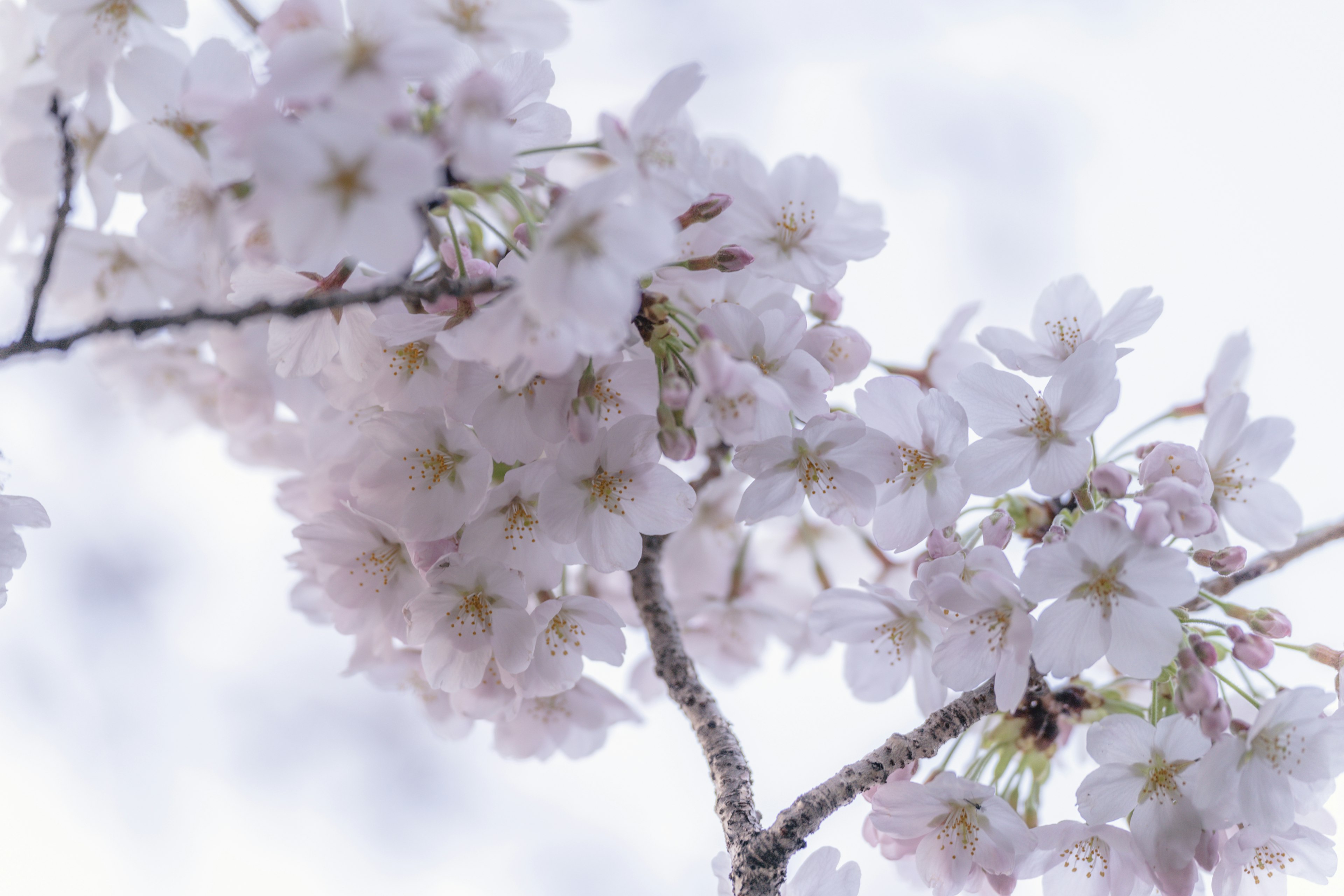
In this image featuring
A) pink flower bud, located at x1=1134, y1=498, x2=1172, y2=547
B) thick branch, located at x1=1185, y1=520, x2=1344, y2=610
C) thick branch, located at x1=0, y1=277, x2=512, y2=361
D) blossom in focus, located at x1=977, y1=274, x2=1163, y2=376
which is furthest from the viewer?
thick branch, located at x1=1185, y1=520, x2=1344, y2=610

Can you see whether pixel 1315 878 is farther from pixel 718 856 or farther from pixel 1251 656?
pixel 718 856

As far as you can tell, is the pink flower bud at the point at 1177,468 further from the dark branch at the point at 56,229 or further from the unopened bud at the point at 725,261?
the dark branch at the point at 56,229

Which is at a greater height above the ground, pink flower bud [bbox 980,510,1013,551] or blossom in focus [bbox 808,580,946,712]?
pink flower bud [bbox 980,510,1013,551]

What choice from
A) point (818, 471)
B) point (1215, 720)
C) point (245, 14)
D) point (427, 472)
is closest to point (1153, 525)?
point (1215, 720)

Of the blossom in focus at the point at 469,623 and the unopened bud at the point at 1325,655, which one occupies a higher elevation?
the unopened bud at the point at 1325,655

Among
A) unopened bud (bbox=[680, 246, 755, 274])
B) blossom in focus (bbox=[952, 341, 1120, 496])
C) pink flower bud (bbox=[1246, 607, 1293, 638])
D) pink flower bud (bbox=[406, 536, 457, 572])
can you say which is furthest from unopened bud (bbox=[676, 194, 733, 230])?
pink flower bud (bbox=[1246, 607, 1293, 638])

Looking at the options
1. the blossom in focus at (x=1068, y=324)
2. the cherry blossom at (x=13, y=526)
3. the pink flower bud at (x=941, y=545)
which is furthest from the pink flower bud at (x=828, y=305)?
the cherry blossom at (x=13, y=526)

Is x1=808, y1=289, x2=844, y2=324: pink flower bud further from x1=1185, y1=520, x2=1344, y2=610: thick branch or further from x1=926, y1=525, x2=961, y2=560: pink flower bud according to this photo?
x1=1185, y1=520, x2=1344, y2=610: thick branch
